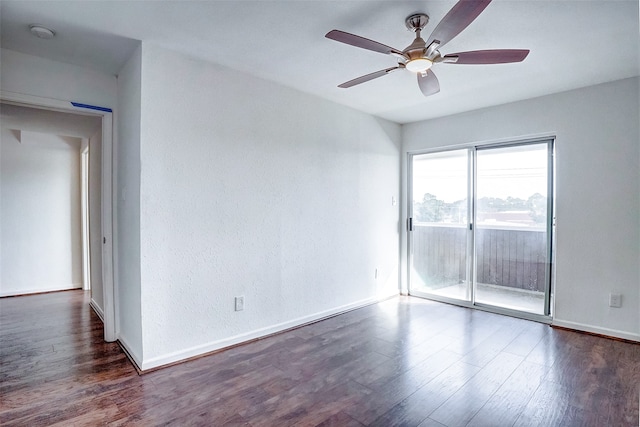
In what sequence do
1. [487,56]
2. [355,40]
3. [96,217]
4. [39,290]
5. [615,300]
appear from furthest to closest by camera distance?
[39,290]
[96,217]
[615,300]
[487,56]
[355,40]

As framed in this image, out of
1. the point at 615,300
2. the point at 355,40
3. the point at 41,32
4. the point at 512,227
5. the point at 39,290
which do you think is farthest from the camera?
the point at 39,290

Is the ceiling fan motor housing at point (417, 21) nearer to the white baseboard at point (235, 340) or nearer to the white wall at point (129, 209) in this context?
the white wall at point (129, 209)

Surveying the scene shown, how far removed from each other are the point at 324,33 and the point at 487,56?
1.06 meters

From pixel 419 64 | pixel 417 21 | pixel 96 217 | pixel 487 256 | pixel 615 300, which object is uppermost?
pixel 417 21

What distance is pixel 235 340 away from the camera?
292 centimetres

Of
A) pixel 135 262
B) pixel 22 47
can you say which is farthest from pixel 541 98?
pixel 22 47

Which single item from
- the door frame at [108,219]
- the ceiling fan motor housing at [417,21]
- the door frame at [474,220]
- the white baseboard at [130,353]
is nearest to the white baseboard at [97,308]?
the door frame at [108,219]

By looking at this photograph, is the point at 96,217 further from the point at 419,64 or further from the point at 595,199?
the point at 595,199

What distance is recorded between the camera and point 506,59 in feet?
6.69

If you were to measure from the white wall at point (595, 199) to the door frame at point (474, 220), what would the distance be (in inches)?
4.3

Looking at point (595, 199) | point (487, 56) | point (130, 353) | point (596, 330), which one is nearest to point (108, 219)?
point (130, 353)

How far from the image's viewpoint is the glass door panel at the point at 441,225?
4207 millimetres

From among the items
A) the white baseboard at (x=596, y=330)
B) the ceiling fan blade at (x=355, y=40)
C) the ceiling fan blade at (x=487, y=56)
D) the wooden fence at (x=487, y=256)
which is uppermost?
the ceiling fan blade at (x=355, y=40)

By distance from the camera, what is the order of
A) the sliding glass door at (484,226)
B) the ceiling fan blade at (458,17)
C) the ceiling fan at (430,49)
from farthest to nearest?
the sliding glass door at (484,226) < the ceiling fan at (430,49) < the ceiling fan blade at (458,17)
